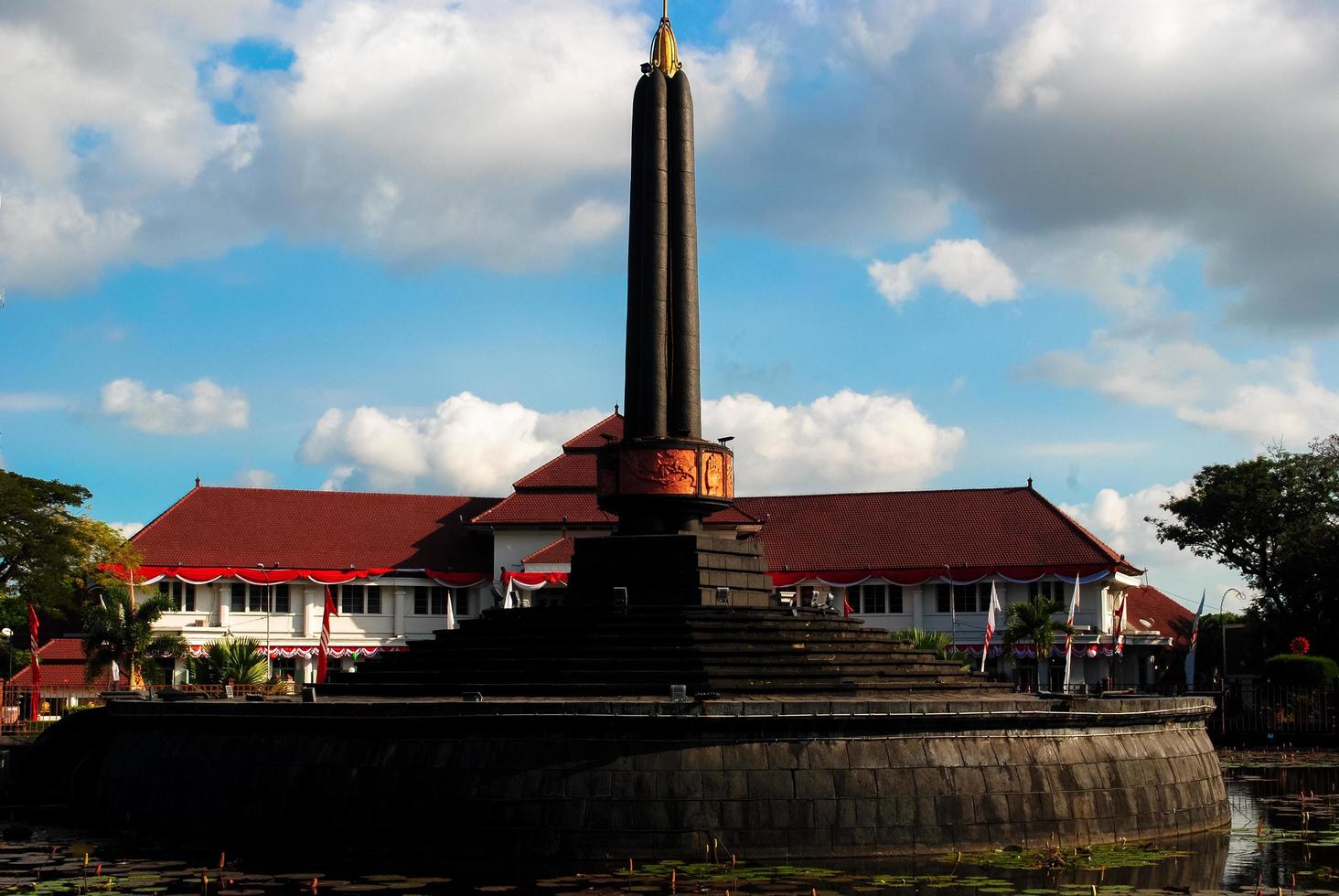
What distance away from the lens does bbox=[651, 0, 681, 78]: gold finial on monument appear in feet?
91.9

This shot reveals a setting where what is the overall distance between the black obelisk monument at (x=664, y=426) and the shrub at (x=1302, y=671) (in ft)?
84.2

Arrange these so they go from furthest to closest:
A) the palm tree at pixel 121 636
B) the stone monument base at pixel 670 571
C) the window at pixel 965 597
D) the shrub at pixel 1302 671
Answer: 1. the window at pixel 965 597
2. the shrub at pixel 1302 671
3. the palm tree at pixel 121 636
4. the stone monument base at pixel 670 571

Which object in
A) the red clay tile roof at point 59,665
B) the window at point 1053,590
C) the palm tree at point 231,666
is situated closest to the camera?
the palm tree at point 231,666

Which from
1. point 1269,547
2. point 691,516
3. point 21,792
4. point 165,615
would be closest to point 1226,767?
point 691,516

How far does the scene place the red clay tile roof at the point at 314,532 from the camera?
2293 inches

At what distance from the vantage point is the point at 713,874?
56.7 feet

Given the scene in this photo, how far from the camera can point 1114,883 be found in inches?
664

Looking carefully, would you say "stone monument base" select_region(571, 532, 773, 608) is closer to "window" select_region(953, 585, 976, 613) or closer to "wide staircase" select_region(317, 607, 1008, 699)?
"wide staircase" select_region(317, 607, 1008, 699)

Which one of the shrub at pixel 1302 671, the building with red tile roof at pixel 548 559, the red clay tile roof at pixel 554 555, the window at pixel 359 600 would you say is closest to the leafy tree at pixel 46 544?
the building with red tile roof at pixel 548 559

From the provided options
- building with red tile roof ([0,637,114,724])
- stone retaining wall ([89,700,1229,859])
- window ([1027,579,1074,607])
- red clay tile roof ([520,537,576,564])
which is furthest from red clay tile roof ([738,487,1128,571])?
stone retaining wall ([89,700,1229,859])

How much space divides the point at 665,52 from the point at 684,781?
15.2 m

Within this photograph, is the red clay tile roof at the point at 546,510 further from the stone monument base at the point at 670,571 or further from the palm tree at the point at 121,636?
the stone monument base at the point at 670,571

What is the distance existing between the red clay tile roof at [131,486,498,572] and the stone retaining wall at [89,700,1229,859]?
39306 millimetres

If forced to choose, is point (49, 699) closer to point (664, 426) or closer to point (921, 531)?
point (664, 426)
